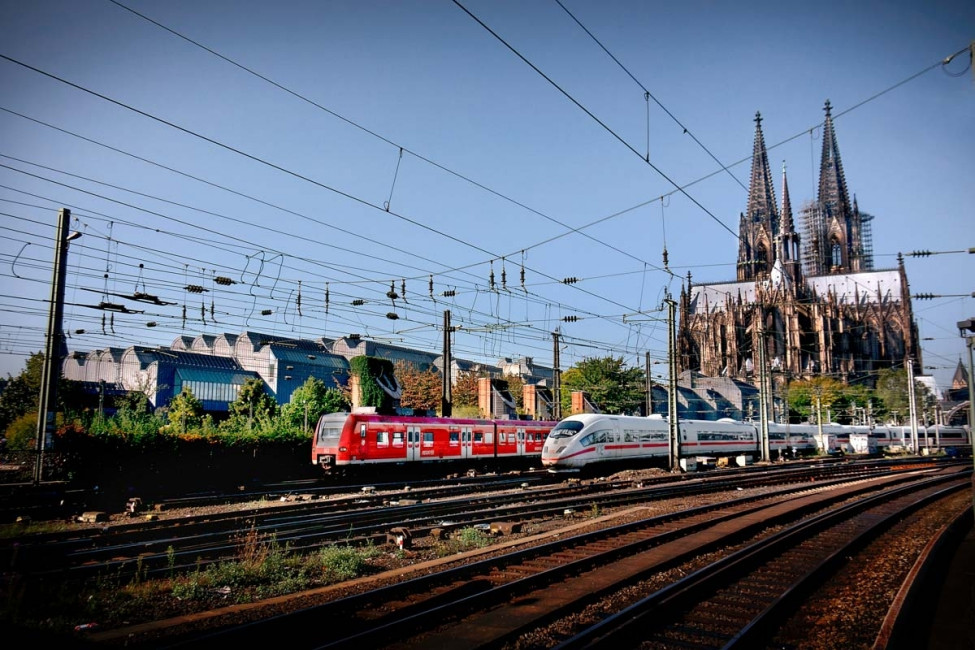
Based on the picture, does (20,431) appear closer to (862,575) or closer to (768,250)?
(862,575)

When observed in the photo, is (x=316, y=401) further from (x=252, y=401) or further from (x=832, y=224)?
(x=832, y=224)

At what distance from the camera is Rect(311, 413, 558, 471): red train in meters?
26.1

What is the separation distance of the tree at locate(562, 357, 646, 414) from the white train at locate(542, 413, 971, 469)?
12.0 metres

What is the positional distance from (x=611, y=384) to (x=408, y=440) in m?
32.8

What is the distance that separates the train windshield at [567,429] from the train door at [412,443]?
5981mm

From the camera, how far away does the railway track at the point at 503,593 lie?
663 cm

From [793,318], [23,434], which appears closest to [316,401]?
[23,434]

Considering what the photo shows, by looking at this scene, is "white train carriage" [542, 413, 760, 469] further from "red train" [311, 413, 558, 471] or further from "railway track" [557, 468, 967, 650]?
"railway track" [557, 468, 967, 650]

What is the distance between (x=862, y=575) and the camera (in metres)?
9.89

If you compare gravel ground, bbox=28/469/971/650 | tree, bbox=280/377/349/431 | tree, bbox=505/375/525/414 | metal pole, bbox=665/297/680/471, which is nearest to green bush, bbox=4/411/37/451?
gravel ground, bbox=28/469/971/650

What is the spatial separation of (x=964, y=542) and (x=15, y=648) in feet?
48.2

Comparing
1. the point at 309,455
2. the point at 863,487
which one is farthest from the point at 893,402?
the point at 309,455

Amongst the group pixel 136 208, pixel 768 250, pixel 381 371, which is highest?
pixel 768 250

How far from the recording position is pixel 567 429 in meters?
29.4
